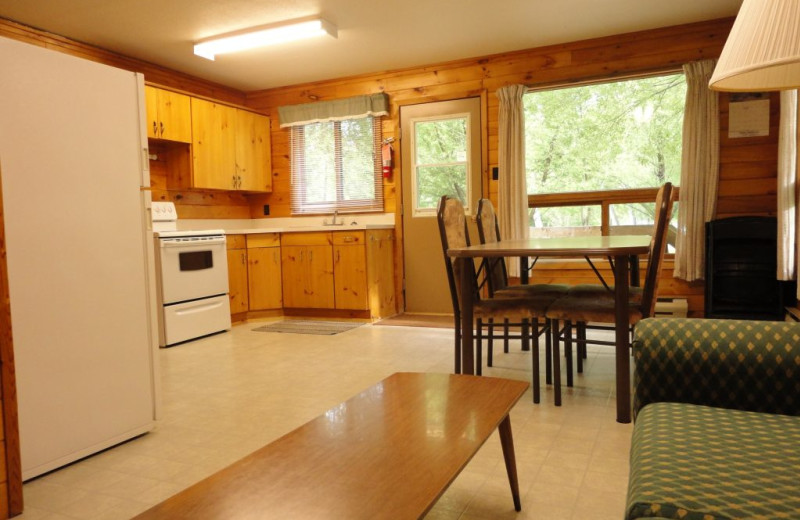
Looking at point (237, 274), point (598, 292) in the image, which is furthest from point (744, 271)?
point (237, 274)

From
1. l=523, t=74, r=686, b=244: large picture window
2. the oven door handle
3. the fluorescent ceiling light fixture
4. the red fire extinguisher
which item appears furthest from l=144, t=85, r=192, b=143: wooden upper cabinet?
l=523, t=74, r=686, b=244: large picture window

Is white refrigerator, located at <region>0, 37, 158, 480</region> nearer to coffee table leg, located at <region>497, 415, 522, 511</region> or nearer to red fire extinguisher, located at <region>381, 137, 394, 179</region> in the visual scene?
coffee table leg, located at <region>497, 415, 522, 511</region>

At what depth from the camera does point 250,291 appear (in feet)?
17.6

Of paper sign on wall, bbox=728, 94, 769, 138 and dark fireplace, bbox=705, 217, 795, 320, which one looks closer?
dark fireplace, bbox=705, 217, 795, 320

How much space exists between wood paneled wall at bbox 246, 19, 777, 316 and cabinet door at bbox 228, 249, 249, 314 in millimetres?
1066

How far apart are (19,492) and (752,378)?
2.20 m

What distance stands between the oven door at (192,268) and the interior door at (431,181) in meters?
1.81

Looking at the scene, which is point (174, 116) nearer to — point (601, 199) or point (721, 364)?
point (601, 199)

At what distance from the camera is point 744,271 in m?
4.12

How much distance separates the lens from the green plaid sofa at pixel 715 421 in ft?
3.08

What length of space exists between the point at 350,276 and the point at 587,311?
9.57ft

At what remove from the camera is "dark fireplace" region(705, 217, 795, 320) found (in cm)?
401

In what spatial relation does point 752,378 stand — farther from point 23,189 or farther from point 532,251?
point 23,189

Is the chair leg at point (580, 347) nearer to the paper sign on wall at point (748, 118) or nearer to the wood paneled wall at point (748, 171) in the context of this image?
the wood paneled wall at point (748, 171)
